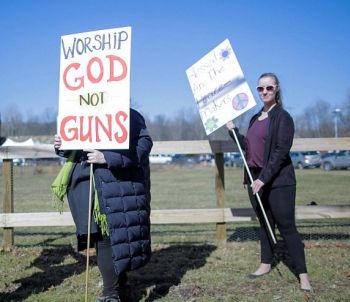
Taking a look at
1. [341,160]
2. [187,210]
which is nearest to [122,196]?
[187,210]

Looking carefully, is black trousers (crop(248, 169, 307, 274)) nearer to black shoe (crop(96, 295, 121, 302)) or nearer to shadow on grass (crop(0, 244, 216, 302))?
shadow on grass (crop(0, 244, 216, 302))

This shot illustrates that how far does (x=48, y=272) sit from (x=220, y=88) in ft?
9.05

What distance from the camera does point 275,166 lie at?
12.7 ft

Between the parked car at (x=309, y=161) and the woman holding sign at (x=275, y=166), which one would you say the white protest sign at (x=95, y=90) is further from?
the parked car at (x=309, y=161)

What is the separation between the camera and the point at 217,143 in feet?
18.6

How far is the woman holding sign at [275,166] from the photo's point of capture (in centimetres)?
391

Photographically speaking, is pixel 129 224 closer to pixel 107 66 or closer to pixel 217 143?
pixel 107 66

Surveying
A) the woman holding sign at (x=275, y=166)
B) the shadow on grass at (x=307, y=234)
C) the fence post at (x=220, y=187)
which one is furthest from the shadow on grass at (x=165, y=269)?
the woman holding sign at (x=275, y=166)

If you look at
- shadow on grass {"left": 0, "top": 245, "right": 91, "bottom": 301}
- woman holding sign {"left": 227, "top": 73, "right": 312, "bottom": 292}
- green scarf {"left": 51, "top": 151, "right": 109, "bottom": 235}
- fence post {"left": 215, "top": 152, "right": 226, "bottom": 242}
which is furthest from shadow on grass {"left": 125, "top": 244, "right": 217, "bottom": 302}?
woman holding sign {"left": 227, "top": 73, "right": 312, "bottom": 292}

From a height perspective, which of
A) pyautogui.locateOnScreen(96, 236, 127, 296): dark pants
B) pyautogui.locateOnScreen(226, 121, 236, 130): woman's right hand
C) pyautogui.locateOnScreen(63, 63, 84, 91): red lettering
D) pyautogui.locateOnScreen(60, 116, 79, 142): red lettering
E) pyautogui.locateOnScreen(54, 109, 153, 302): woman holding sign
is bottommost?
pyautogui.locateOnScreen(96, 236, 127, 296): dark pants

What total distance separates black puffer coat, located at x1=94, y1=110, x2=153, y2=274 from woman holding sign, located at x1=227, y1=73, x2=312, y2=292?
43.7 inches

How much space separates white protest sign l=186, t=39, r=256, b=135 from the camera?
468 centimetres

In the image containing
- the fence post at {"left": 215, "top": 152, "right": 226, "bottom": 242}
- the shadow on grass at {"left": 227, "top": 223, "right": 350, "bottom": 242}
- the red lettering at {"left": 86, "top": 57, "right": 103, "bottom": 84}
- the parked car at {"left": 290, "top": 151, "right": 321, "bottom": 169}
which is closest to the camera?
the red lettering at {"left": 86, "top": 57, "right": 103, "bottom": 84}

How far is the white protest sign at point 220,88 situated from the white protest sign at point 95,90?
5.46 ft
